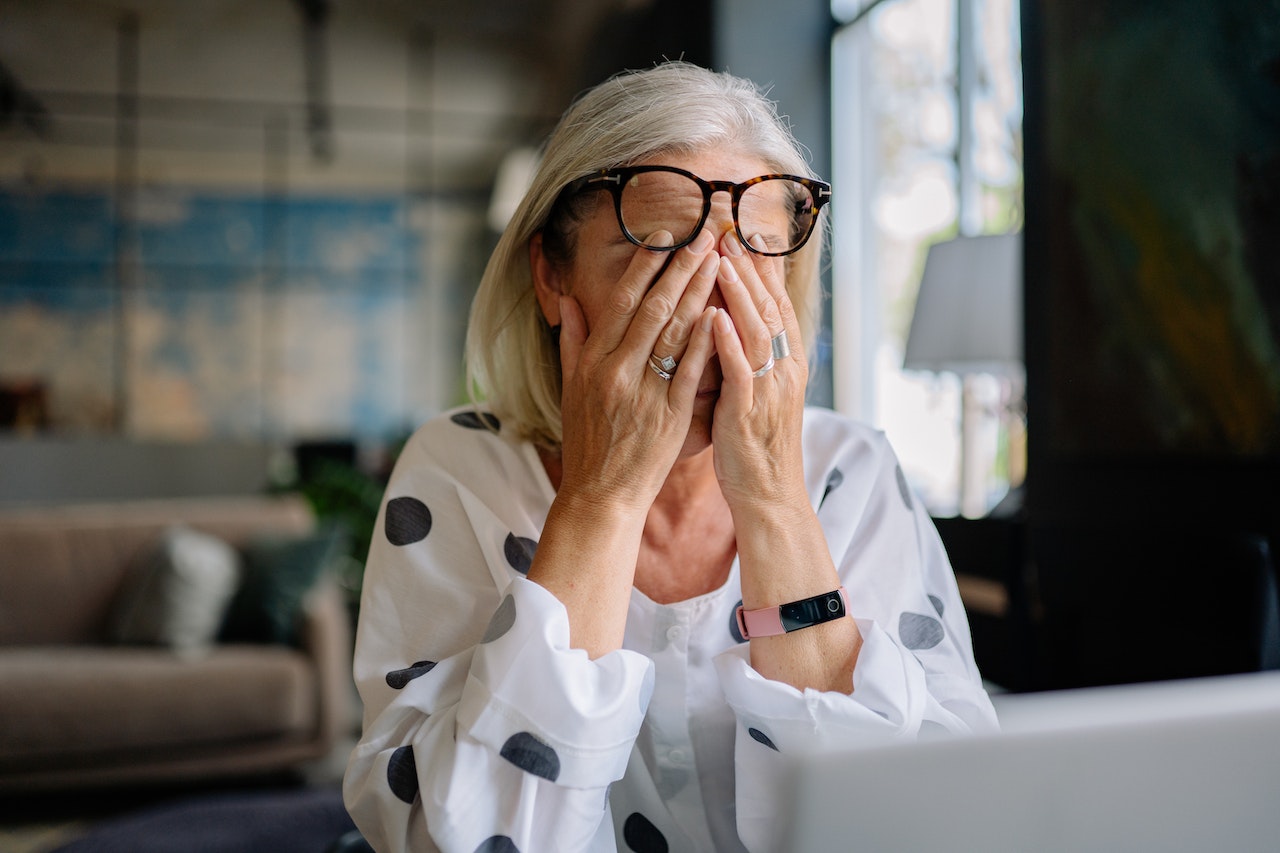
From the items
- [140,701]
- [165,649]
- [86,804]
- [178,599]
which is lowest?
[86,804]

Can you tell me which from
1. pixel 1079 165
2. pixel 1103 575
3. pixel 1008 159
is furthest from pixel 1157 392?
pixel 1008 159

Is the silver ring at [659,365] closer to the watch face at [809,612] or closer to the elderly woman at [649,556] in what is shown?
the elderly woman at [649,556]

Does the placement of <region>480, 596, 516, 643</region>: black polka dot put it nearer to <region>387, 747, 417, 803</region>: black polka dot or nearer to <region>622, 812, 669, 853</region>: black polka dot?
<region>387, 747, 417, 803</region>: black polka dot

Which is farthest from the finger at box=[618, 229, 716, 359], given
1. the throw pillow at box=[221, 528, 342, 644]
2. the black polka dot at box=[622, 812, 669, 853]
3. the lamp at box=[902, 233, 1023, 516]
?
the throw pillow at box=[221, 528, 342, 644]

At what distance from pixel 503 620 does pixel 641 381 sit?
0.79 feet

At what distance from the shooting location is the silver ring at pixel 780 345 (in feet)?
2.85

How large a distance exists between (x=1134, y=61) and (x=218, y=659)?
9.68 ft

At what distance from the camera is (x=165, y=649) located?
305cm

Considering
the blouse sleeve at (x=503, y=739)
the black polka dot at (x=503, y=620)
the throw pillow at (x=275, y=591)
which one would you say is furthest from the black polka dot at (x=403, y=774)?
the throw pillow at (x=275, y=591)

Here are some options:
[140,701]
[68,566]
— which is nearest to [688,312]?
[140,701]

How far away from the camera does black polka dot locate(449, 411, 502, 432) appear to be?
1044mm

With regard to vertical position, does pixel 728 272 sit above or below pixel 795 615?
above

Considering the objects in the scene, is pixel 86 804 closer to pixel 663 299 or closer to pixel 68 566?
pixel 68 566

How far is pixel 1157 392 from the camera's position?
161 cm
